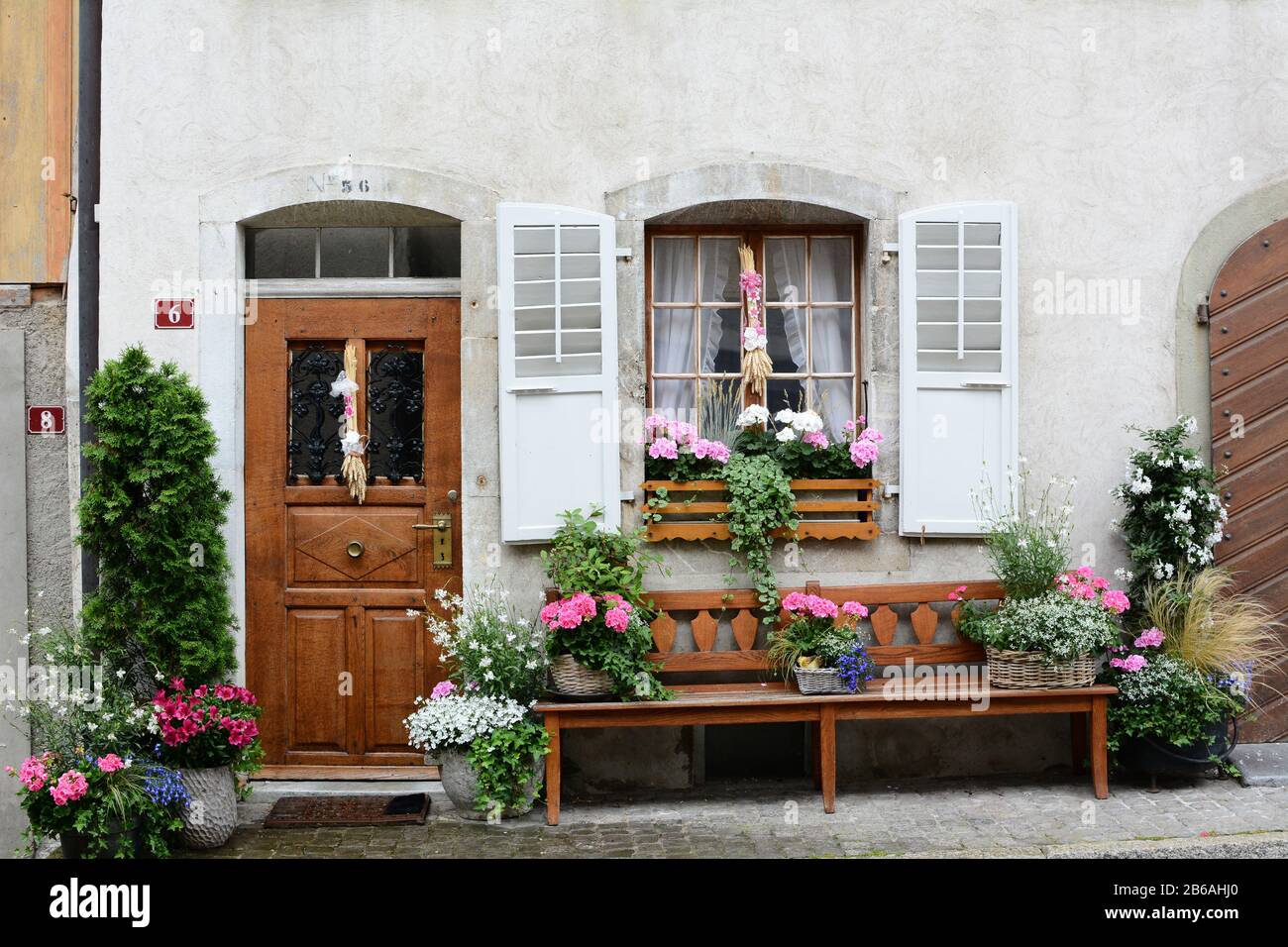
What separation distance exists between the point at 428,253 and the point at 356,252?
365 mm

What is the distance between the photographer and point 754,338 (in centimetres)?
623

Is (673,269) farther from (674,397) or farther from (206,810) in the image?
(206,810)

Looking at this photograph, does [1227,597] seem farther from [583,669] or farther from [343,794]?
[343,794]

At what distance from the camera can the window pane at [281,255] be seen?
6273 mm

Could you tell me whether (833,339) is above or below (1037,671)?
above

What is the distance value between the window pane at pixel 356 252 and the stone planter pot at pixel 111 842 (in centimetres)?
281

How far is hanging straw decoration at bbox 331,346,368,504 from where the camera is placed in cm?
612

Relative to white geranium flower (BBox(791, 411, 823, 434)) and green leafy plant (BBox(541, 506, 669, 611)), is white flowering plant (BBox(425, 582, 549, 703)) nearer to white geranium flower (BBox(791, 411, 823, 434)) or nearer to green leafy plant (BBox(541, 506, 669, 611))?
green leafy plant (BBox(541, 506, 669, 611))

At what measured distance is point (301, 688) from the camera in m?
6.16

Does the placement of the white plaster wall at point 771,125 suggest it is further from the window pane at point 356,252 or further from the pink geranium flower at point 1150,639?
the pink geranium flower at point 1150,639

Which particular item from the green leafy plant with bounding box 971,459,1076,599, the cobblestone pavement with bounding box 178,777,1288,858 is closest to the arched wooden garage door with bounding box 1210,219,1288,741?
the green leafy plant with bounding box 971,459,1076,599

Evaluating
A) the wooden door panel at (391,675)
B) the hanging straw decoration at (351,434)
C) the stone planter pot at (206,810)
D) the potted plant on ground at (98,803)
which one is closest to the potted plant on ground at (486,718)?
the wooden door panel at (391,675)

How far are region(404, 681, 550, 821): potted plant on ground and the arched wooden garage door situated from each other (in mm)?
3595

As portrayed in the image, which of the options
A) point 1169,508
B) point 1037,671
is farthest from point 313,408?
point 1169,508
